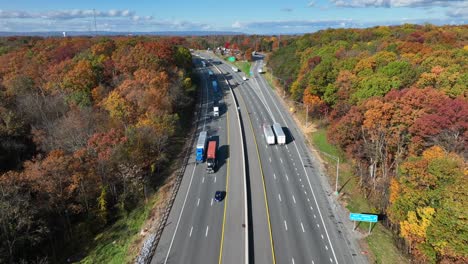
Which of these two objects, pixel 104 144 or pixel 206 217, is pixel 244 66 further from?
pixel 206 217

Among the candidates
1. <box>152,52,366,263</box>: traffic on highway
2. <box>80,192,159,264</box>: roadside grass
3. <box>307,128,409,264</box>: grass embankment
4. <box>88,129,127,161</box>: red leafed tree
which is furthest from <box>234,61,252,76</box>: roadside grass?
<box>80,192,159,264</box>: roadside grass

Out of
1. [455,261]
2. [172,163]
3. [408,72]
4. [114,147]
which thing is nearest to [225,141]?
[172,163]

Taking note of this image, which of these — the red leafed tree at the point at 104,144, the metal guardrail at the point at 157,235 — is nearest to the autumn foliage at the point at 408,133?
the metal guardrail at the point at 157,235

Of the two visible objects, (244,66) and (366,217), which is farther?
(244,66)

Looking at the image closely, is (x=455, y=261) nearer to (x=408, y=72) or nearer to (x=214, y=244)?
(x=214, y=244)

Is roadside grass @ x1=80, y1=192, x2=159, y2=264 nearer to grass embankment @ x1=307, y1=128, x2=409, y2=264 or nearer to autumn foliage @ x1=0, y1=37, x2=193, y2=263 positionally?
autumn foliage @ x1=0, y1=37, x2=193, y2=263

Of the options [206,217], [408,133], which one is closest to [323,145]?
[408,133]

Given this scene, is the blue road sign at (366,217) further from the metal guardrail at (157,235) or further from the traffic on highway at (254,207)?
the metal guardrail at (157,235)
